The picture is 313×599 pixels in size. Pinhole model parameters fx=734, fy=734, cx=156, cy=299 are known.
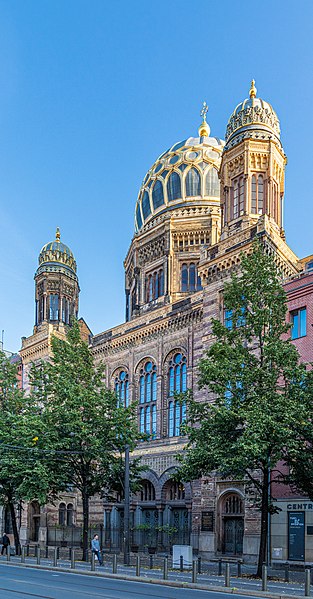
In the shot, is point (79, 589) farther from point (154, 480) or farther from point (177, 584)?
point (154, 480)

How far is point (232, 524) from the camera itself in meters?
39.8

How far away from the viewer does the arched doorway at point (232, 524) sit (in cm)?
3916

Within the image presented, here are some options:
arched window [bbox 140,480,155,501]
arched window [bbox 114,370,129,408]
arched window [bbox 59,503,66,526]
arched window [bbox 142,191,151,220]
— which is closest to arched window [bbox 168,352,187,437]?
arched window [bbox 140,480,155,501]

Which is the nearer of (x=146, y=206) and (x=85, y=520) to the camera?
(x=85, y=520)

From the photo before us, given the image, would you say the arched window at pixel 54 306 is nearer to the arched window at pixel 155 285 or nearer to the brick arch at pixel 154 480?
the arched window at pixel 155 285

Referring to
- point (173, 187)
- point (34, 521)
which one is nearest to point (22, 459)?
point (34, 521)

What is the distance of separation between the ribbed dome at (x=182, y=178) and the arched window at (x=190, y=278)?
16.9 ft

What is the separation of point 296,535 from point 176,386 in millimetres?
16198

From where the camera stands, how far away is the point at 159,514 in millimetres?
46625

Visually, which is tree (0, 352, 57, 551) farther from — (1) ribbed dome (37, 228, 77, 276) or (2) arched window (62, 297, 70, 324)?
(1) ribbed dome (37, 228, 77, 276)

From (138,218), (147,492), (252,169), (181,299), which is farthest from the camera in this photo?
(138,218)

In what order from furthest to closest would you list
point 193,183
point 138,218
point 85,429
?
point 138,218 → point 193,183 → point 85,429

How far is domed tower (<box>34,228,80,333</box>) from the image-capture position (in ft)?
208

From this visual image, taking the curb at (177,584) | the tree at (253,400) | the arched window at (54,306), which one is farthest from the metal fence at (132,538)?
the arched window at (54,306)
